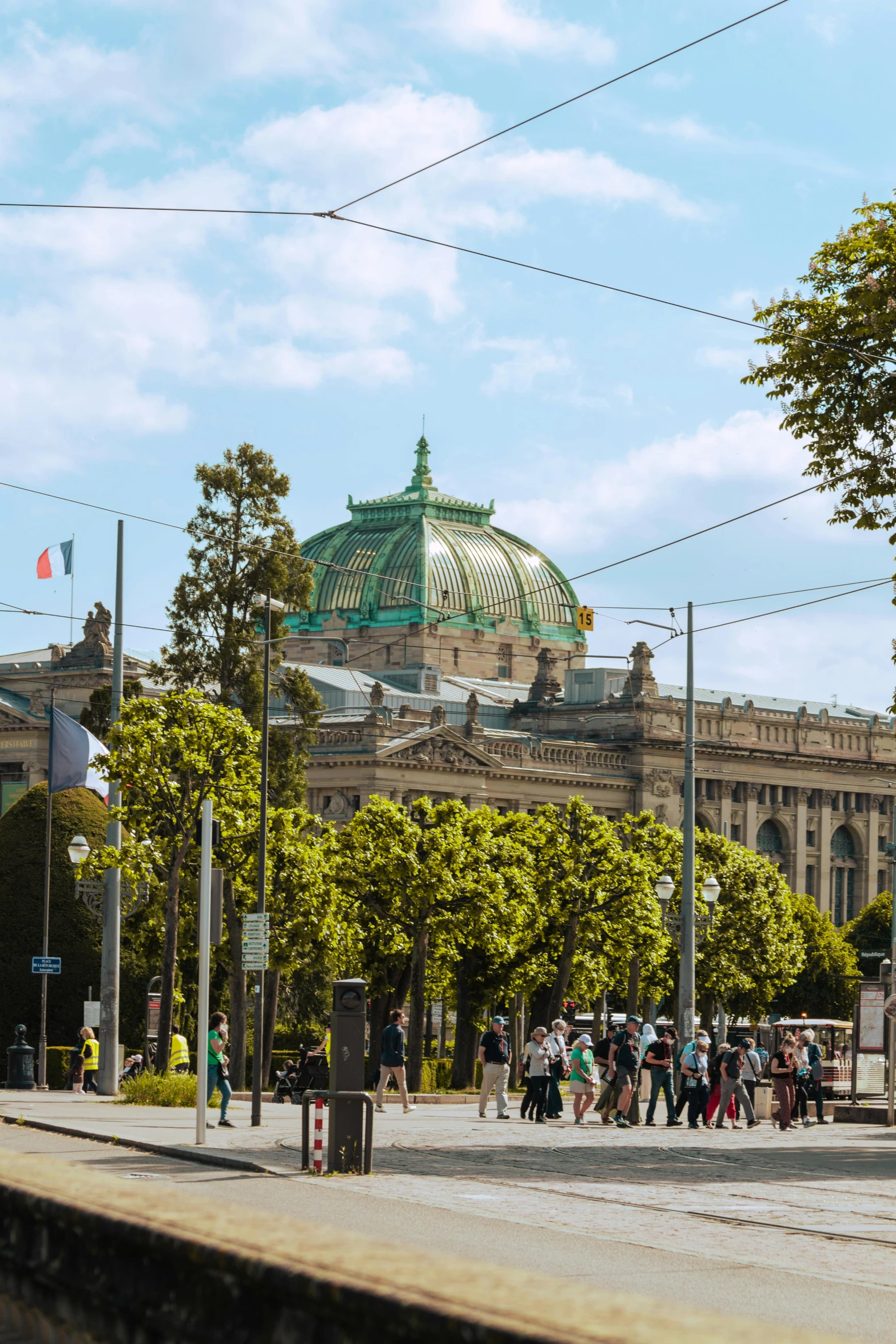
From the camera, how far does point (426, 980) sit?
199 ft

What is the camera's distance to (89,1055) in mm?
43031

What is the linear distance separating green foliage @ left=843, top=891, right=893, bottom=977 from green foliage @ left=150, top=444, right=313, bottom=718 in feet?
209

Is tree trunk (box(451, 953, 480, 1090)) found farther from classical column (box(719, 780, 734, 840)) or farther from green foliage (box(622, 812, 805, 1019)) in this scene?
classical column (box(719, 780, 734, 840))

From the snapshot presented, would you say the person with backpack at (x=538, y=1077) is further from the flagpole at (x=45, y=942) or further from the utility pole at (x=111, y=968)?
the flagpole at (x=45, y=942)

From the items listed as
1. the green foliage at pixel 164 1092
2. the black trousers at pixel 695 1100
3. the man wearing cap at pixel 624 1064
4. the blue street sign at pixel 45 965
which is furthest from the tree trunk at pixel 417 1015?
the man wearing cap at pixel 624 1064

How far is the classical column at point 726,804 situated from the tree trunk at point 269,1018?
79922 millimetres

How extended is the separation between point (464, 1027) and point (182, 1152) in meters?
39.3

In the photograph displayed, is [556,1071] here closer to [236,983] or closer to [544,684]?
[236,983]

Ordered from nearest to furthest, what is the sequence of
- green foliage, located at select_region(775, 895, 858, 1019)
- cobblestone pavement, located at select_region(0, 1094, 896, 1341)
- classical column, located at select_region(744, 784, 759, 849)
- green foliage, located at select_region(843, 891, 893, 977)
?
cobblestone pavement, located at select_region(0, 1094, 896, 1341)
green foliage, located at select_region(775, 895, 858, 1019)
green foliage, located at select_region(843, 891, 893, 977)
classical column, located at select_region(744, 784, 759, 849)

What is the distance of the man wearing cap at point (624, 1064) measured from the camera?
33781 mm

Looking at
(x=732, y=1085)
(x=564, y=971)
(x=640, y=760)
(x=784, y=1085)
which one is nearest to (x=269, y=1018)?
(x=564, y=971)

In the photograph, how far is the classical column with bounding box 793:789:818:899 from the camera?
13638cm

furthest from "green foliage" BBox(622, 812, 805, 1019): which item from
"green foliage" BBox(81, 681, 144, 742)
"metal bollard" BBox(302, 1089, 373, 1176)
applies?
"metal bollard" BBox(302, 1089, 373, 1176)

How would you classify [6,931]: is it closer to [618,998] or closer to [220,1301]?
[220,1301]
